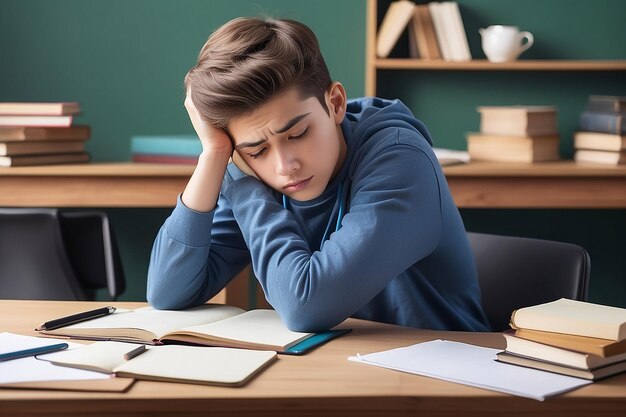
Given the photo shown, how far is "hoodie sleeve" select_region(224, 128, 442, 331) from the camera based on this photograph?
1453 mm

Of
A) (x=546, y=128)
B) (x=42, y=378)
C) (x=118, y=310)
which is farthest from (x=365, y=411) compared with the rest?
(x=546, y=128)

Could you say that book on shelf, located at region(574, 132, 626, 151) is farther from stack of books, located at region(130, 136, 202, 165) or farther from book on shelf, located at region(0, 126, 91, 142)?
book on shelf, located at region(0, 126, 91, 142)

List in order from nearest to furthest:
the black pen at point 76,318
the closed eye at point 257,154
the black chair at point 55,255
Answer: the black pen at point 76,318 < the closed eye at point 257,154 < the black chair at point 55,255

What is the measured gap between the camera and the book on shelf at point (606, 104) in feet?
10.2

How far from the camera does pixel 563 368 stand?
1.19m

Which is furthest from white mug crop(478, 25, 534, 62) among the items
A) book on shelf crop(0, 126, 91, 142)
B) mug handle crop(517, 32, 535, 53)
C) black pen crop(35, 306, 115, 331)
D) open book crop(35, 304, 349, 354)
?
black pen crop(35, 306, 115, 331)

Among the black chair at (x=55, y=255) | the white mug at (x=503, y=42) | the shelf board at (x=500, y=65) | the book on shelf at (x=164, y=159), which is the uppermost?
the white mug at (x=503, y=42)

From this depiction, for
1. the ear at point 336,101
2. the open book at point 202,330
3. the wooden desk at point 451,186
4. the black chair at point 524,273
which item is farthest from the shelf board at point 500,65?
the open book at point 202,330

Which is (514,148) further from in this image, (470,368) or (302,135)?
(470,368)

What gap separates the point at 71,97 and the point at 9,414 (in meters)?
2.53

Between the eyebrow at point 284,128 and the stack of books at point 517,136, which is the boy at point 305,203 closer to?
the eyebrow at point 284,128

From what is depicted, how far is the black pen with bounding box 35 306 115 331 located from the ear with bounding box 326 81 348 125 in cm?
52

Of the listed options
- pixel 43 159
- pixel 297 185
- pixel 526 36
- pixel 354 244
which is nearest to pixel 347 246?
pixel 354 244

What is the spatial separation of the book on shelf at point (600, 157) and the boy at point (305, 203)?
1.48m
